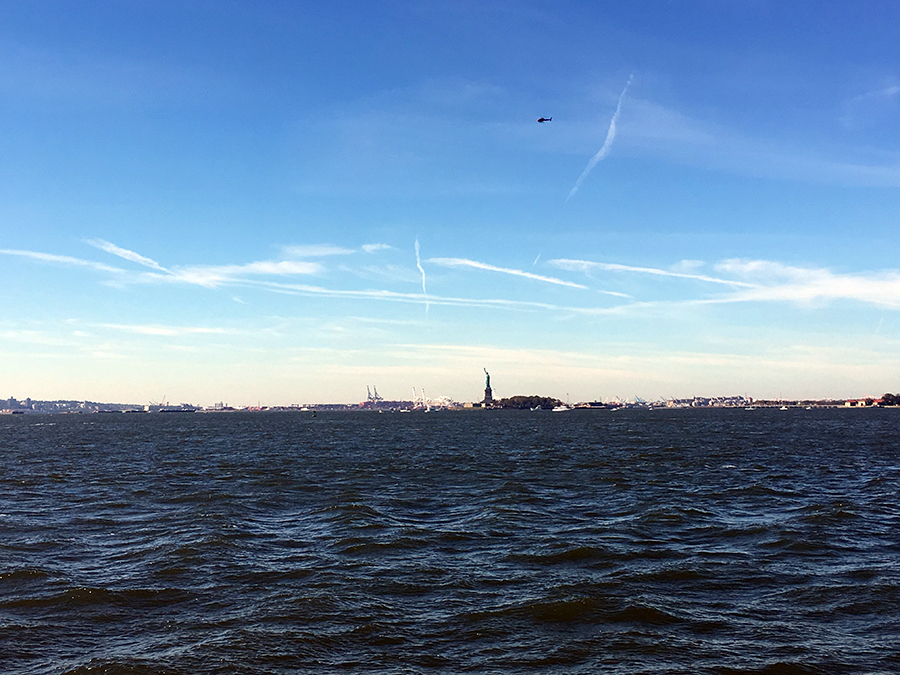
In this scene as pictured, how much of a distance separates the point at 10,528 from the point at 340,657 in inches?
865

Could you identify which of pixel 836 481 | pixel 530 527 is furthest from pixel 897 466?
pixel 530 527

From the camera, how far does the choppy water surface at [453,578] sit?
14.9 meters

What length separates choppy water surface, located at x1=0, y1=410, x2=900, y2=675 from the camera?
14.9 m

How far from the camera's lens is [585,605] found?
1816 centimetres

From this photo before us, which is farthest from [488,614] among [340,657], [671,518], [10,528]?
[10,528]

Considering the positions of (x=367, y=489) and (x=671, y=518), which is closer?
(x=671, y=518)

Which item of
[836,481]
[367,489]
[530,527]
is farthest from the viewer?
[836,481]

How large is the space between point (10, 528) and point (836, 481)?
47083 mm

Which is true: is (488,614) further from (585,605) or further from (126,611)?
(126,611)

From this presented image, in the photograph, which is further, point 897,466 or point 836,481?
point 897,466

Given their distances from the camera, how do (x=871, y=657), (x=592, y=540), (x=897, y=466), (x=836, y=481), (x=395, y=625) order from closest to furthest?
(x=871, y=657) < (x=395, y=625) < (x=592, y=540) < (x=836, y=481) < (x=897, y=466)

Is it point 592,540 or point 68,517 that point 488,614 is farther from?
point 68,517

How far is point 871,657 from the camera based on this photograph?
14516mm

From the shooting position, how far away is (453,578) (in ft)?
69.0
